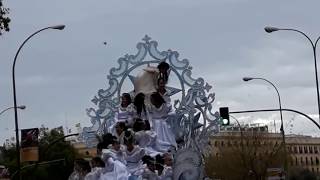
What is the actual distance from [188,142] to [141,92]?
6.25 ft

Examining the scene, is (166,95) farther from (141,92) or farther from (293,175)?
(293,175)

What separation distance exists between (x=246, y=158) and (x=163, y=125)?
43.6 meters

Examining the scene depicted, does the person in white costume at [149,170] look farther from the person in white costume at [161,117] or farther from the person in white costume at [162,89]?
the person in white costume at [162,89]

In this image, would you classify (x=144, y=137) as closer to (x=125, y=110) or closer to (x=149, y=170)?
(x=149, y=170)

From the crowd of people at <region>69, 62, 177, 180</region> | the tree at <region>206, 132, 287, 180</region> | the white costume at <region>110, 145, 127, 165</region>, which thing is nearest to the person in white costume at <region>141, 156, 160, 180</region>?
the crowd of people at <region>69, 62, 177, 180</region>

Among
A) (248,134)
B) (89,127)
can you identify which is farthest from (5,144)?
(89,127)

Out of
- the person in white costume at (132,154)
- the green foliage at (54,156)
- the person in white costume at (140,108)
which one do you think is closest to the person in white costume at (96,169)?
the person in white costume at (132,154)

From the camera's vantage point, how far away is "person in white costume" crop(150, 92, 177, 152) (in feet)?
65.6

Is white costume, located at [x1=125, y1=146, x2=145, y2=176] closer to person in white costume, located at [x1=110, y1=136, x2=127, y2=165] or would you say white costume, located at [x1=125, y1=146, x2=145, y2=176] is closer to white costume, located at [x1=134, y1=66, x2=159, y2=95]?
person in white costume, located at [x1=110, y1=136, x2=127, y2=165]

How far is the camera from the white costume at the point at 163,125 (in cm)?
1992

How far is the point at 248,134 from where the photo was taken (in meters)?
65.8

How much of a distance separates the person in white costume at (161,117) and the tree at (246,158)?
3950 cm

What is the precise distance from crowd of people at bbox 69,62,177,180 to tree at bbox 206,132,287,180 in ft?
128

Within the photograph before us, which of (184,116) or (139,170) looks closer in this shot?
(139,170)
